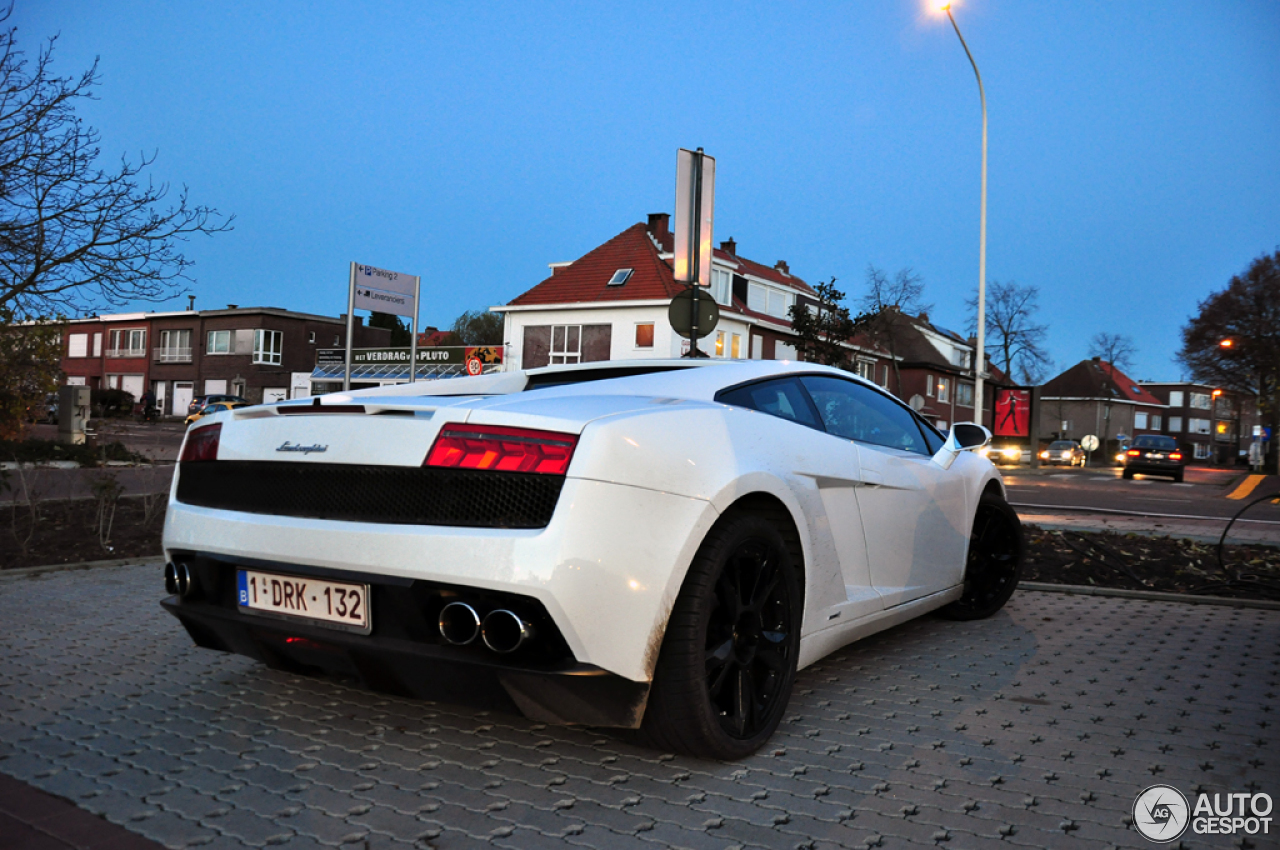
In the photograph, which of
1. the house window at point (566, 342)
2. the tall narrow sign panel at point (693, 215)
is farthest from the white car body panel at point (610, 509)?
the house window at point (566, 342)

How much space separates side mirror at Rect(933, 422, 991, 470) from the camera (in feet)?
15.3

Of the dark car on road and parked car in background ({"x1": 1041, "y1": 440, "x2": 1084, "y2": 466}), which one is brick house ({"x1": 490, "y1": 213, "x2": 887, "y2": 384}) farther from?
the dark car on road

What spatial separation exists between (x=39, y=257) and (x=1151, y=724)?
1006cm

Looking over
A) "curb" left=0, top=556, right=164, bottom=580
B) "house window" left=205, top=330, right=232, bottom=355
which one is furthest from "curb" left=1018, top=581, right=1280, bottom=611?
"house window" left=205, top=330, right=232, bottom=355

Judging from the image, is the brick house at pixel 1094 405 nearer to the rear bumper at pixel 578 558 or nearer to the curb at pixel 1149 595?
the curb at pixel 1149 595

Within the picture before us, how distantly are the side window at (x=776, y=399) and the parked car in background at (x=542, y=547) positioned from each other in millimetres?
18

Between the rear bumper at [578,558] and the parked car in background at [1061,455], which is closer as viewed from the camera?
the rear bumper at [578,558]

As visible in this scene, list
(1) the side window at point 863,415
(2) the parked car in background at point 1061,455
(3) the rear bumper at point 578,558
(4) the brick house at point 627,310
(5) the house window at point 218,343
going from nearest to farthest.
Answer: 1. (3) the rear bumper at point 578,558
2. (1) the side window at point 863,415
3. (4) the brick house at point 627,310
4. (2) the parked car in background at point 1061,455
5. (5) the house window at point 218,343

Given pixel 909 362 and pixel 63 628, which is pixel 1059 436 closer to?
pixel 909 362

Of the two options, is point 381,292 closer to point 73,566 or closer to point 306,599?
point 73,566

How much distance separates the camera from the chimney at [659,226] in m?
43.6

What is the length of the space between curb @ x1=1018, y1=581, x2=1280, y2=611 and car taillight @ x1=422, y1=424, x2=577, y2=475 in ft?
15.2

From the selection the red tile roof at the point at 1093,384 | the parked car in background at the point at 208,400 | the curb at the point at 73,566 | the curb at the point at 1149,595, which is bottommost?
the curb at the point at 73,566

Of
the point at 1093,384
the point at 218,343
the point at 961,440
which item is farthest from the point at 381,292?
the point at 1093,384
